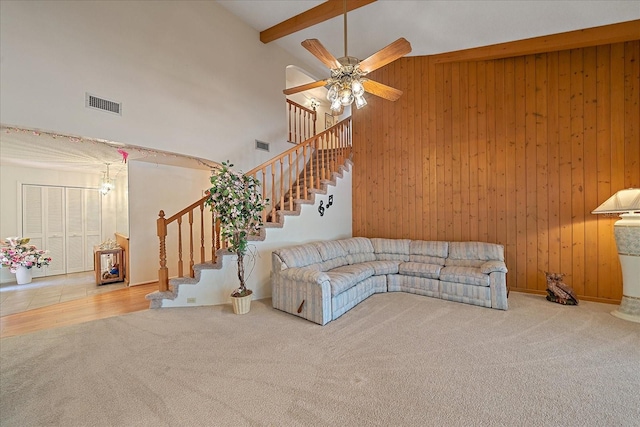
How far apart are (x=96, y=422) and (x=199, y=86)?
4134 millimetres

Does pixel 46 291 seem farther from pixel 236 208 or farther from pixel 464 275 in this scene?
pixel 464 275

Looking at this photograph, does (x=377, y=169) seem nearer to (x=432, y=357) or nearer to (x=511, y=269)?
(x=511, y=269)

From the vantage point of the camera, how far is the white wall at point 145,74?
274 cm

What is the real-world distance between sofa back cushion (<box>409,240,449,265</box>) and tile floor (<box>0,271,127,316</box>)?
5336 millimetres

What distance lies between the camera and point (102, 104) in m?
3.20

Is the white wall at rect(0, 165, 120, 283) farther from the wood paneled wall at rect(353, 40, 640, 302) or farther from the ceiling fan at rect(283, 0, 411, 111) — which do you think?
the wood paneled wall at rect(353, 40, 640, 302)

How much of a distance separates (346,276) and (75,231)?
669cm

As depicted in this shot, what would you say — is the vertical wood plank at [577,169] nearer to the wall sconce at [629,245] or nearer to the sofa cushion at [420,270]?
the wall sconce at [629,245]

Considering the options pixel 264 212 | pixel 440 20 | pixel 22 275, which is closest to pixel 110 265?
pixel 22 275

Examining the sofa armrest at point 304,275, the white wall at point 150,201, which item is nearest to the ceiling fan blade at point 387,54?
the sofa armrest at point 304,275

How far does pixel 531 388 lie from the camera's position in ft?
6.40

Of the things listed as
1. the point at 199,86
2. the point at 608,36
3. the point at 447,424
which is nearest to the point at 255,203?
the point at 199,86

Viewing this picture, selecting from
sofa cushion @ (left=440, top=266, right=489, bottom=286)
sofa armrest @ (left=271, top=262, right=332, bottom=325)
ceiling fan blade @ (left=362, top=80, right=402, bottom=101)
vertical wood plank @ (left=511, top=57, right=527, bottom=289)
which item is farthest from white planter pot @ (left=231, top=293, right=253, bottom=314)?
vertical wood plank @ (left=511, top=57, right=527, bottom=289)

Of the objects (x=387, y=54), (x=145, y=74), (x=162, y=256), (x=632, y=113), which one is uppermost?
(x=145, y=74)
